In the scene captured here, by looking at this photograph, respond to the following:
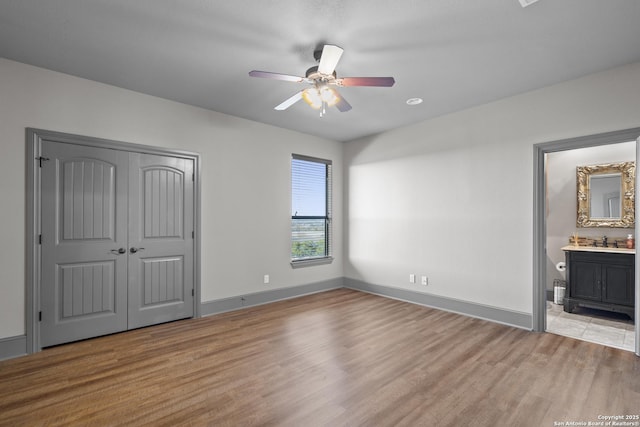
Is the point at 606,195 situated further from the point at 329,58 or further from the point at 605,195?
the point at 329,58

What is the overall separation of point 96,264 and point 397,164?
4.31 m

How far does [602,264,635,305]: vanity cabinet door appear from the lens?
390 centimetres

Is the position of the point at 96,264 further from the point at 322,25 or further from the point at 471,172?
the point at 471,172

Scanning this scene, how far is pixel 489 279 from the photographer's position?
13.1 feet

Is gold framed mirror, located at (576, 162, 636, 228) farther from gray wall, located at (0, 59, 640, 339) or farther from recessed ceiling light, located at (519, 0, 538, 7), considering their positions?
recessed ceiling light, located at (519, 0, 538, 7)

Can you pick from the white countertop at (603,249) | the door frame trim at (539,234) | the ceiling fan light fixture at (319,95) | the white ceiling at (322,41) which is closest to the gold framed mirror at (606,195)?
the white countertop at (603,249)

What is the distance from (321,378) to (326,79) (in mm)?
A: 2509

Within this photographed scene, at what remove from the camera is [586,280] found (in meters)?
4.22

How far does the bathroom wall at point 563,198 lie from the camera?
4.61m

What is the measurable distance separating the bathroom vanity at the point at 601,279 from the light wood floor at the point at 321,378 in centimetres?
133

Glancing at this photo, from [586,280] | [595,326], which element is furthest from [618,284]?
[595,326]

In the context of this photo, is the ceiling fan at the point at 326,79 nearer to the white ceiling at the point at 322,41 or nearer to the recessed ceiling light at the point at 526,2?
the white ceiling at the point at 322,41

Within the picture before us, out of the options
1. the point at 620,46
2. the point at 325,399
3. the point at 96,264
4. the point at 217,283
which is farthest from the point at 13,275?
the point at 620,46

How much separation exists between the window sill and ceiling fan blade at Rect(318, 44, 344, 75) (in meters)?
3.35
